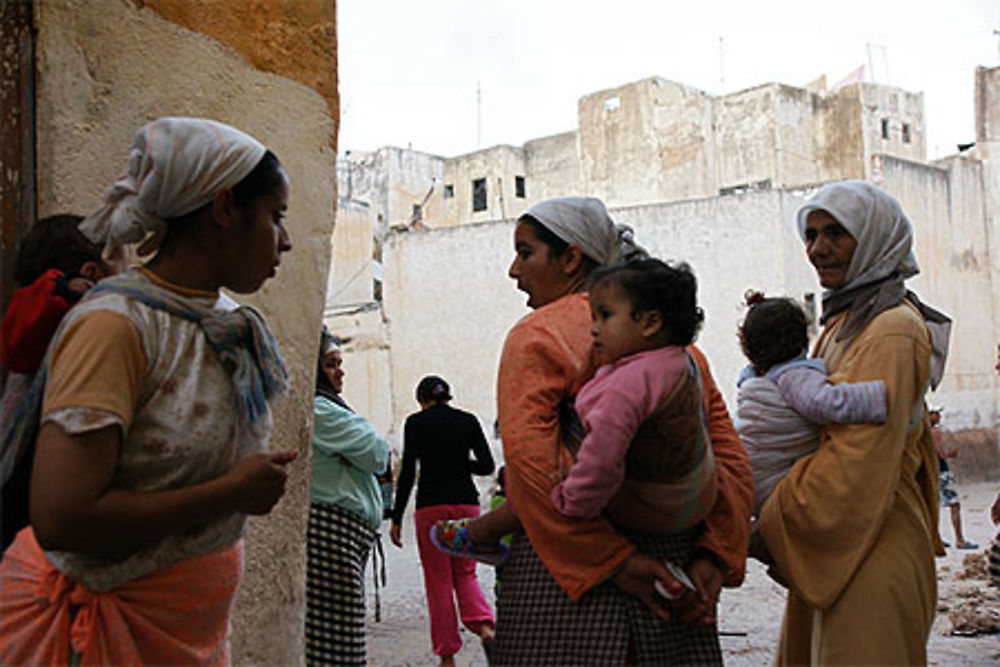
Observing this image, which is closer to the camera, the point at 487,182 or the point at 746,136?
the point at 746,136

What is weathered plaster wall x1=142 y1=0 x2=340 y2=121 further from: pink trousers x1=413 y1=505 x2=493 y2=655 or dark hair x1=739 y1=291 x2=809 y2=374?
pink trousers x1=413 y1=505 x2=493 y2=655

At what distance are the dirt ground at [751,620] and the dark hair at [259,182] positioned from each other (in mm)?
4871

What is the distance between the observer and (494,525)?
248 centimetres

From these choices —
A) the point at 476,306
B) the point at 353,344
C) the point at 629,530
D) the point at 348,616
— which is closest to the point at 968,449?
the point at 476,306

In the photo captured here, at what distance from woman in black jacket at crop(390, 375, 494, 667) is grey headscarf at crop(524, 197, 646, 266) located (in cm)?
391

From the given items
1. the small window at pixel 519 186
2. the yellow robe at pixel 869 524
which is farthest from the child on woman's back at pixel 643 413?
the small window at pixel 519 186

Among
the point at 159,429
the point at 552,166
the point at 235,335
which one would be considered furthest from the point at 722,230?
the point at 159,429

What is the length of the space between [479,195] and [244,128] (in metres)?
31.5

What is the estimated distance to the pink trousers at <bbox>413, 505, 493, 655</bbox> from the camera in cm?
609

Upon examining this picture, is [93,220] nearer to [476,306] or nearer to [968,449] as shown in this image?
[476,306]

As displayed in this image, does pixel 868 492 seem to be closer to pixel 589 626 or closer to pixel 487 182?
pixel 589 626

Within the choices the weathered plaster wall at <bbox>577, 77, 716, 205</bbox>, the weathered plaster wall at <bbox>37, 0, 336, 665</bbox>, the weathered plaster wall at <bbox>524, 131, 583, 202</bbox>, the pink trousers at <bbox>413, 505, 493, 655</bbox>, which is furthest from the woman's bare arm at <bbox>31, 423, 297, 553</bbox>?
the weathered plaster wall at <bbox>524, 131, 583, 202</bbox>

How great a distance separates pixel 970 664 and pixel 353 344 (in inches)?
700

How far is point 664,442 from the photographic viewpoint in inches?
87.8
